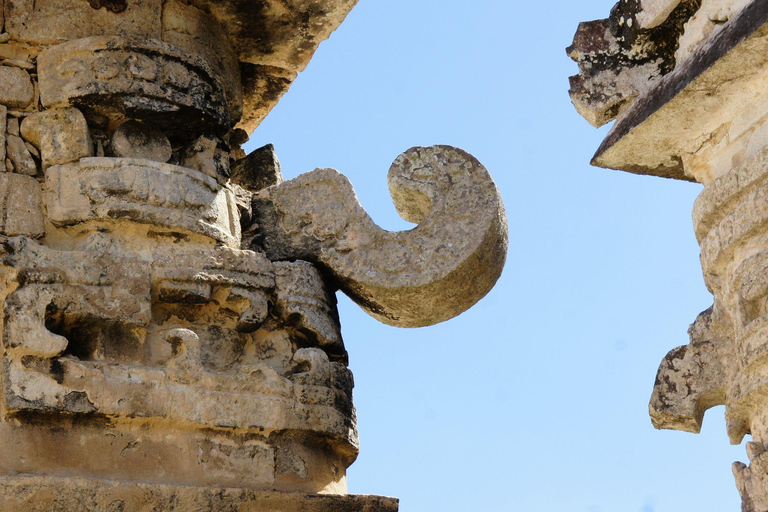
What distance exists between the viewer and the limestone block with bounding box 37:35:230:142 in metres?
4.39

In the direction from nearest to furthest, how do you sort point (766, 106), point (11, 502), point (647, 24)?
1. point (11, 502)
2. point (766, 106)
3. point (647, 24)

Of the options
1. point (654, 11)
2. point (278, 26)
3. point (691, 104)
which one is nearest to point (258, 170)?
point (278, 26)

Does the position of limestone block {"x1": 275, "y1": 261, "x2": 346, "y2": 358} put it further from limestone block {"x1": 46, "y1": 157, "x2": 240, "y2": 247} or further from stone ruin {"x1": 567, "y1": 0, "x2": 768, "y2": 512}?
stone ruin {"x1": 567, "y1": 0, "x2": 768, "y2": 512}

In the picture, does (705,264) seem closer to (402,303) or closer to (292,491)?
(402,303)

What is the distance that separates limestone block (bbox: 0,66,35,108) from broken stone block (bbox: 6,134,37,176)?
5.2 inches

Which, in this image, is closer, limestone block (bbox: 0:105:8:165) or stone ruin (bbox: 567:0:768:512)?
stone ruin (bbox: 567:0:768:512)

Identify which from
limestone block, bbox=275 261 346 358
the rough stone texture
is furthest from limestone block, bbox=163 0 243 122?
the rough stone texture

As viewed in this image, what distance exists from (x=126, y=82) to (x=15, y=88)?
39 centimetres

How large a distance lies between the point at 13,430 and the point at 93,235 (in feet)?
2.41

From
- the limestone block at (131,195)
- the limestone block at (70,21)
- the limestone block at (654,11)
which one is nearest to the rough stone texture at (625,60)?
the limestone block at (654,11)

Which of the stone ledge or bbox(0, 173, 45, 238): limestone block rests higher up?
bbox(0, 173, 45, 238): limestone block

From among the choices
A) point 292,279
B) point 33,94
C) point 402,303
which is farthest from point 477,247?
point 33,94

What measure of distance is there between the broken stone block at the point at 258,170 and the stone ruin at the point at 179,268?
0.14 feet

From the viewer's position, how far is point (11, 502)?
3.59 meters
